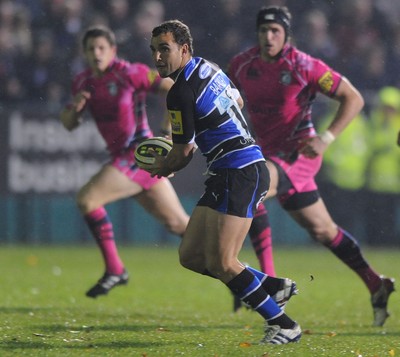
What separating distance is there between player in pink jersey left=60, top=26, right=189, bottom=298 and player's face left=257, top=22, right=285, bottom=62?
1195 millimetres

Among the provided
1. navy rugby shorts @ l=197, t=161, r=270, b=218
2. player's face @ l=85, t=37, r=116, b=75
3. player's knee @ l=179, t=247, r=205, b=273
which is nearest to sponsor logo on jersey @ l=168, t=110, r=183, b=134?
navy rugby shorts @ l=197, t=161, r=270, b=218

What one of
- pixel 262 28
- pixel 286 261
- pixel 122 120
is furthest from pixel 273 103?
pixel 286 261

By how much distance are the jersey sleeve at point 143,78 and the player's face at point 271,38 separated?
1297 mm

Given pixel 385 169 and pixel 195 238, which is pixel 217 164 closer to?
pixel 195 238

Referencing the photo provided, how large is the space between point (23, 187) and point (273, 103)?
7.39m

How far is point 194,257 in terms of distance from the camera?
308 inches

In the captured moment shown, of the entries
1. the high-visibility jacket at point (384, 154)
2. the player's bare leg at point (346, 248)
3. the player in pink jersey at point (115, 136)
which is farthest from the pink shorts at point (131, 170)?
the high-visibility jacket at point (384, 154)

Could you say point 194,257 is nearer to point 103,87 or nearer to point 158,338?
point 158,338

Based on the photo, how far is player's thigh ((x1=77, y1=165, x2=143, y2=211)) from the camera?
35.6ft

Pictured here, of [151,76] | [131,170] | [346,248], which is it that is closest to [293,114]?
[346,248]

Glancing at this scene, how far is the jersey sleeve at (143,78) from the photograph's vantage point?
10789 millimetres

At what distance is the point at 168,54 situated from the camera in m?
7.51

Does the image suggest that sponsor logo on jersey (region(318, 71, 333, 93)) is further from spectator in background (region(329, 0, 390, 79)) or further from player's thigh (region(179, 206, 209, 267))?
spectator in background (region(329, 0, 390, 79))

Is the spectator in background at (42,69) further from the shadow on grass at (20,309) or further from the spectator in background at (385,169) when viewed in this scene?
the shadow on grass at (20,309)
